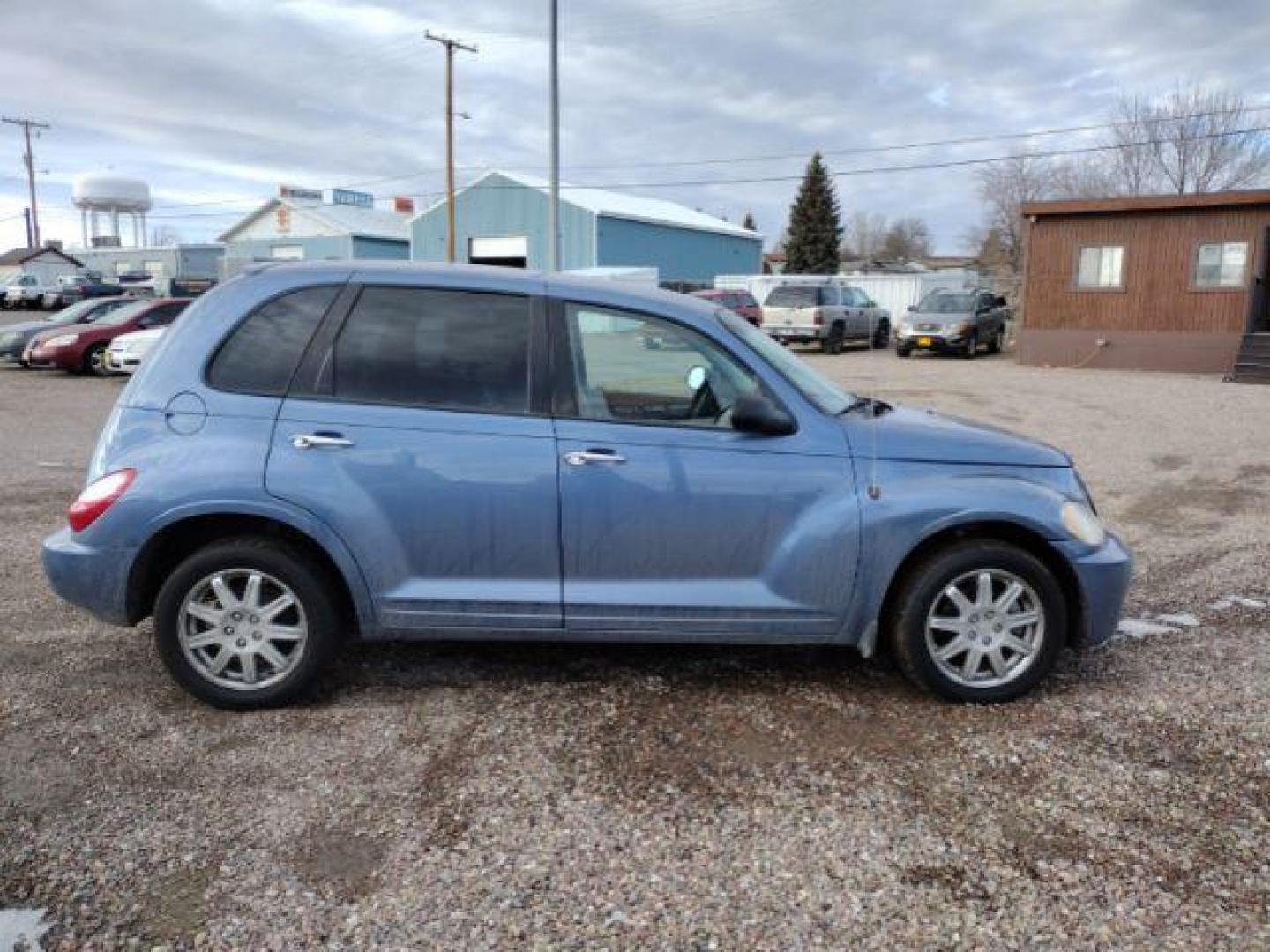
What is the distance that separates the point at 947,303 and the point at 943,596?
79.3 feet

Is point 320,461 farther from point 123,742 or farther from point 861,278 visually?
point 861,278

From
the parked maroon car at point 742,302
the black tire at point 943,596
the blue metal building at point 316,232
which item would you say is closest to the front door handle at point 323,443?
the black tire at point 943,596

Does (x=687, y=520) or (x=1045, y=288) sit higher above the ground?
(x=1045, y=288)

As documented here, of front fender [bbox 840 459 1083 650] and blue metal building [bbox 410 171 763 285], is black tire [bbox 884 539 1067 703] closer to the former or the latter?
front fender [bbox 840 459 1083 650]

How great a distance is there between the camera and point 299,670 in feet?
12.8

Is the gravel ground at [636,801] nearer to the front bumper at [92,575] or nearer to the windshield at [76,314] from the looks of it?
the front bumper at [92,575]

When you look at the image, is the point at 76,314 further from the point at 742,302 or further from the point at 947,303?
the point at 947,303

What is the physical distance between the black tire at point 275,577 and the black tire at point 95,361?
1712cm

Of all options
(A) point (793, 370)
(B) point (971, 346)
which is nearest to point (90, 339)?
(A) point (793, 370)

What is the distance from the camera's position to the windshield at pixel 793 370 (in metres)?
4.05

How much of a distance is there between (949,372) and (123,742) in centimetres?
1970

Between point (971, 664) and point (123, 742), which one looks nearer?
point (123, 742)

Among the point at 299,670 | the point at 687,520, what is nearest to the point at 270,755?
the point at 299,670

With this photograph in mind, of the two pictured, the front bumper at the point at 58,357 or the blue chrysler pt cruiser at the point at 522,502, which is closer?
the blue chrysler pt cruiser at the point at 522,502
